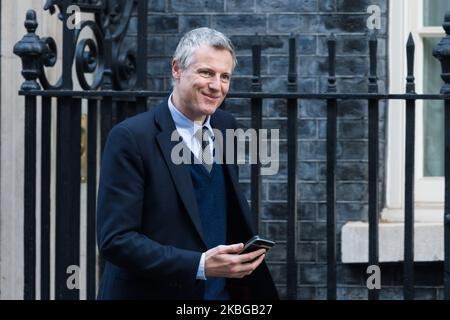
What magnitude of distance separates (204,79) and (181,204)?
16.9 inches

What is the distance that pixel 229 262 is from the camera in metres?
4.29

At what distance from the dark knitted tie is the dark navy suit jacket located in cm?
7

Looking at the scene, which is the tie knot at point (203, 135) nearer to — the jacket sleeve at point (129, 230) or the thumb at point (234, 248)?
the jacket sleeve at point (129, 230)

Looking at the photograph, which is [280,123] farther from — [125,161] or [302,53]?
[125,161]

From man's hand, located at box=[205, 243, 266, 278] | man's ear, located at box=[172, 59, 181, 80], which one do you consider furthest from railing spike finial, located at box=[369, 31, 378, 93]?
man's hand, located at box=[205, 243, 266, 278]

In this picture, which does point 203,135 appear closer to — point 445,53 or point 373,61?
point 373,61

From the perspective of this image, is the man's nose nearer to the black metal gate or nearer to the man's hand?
the man's hand

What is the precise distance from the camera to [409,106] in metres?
5.26

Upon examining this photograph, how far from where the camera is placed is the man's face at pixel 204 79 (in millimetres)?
4406

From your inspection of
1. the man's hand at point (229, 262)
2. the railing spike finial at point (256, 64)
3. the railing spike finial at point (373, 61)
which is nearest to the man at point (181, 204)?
the man's hand at point (229, 262)

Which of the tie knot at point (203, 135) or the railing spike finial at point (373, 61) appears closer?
the tie knot at point (203, 135)

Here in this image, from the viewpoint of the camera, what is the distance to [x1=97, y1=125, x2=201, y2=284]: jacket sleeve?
432 cm

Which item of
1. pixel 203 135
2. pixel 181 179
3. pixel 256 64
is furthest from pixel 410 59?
pixel 181 179

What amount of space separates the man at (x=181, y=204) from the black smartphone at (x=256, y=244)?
23mm
